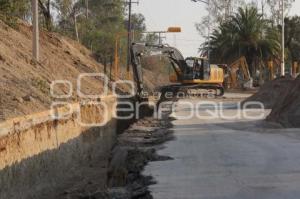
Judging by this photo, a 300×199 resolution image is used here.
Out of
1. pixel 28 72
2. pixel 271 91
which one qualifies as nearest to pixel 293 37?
pixel 271 91

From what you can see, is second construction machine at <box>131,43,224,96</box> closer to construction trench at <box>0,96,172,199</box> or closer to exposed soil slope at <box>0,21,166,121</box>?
exposed soil slope at <box>0,21,166,121</box>

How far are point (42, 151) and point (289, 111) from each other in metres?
12.6

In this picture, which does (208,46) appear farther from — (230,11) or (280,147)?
(280,147)

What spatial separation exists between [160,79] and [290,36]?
57.3ft

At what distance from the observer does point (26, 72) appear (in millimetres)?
22531

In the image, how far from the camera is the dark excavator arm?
3897cm

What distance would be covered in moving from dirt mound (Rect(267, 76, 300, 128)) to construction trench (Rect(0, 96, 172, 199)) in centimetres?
483

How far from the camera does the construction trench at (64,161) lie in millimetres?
12727

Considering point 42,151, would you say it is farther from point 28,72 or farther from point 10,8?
point 10,8

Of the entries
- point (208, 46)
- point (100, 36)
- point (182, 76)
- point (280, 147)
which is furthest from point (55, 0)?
point (280, 147)

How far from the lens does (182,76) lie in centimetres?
4541

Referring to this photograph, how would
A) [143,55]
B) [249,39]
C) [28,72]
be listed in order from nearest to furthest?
[28,72] → [143,55] → [249,39]

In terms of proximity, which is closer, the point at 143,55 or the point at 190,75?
the point at 143,55

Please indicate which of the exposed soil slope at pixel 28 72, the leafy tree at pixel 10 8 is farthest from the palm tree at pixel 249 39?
the leafy tree at pixel 10 8
